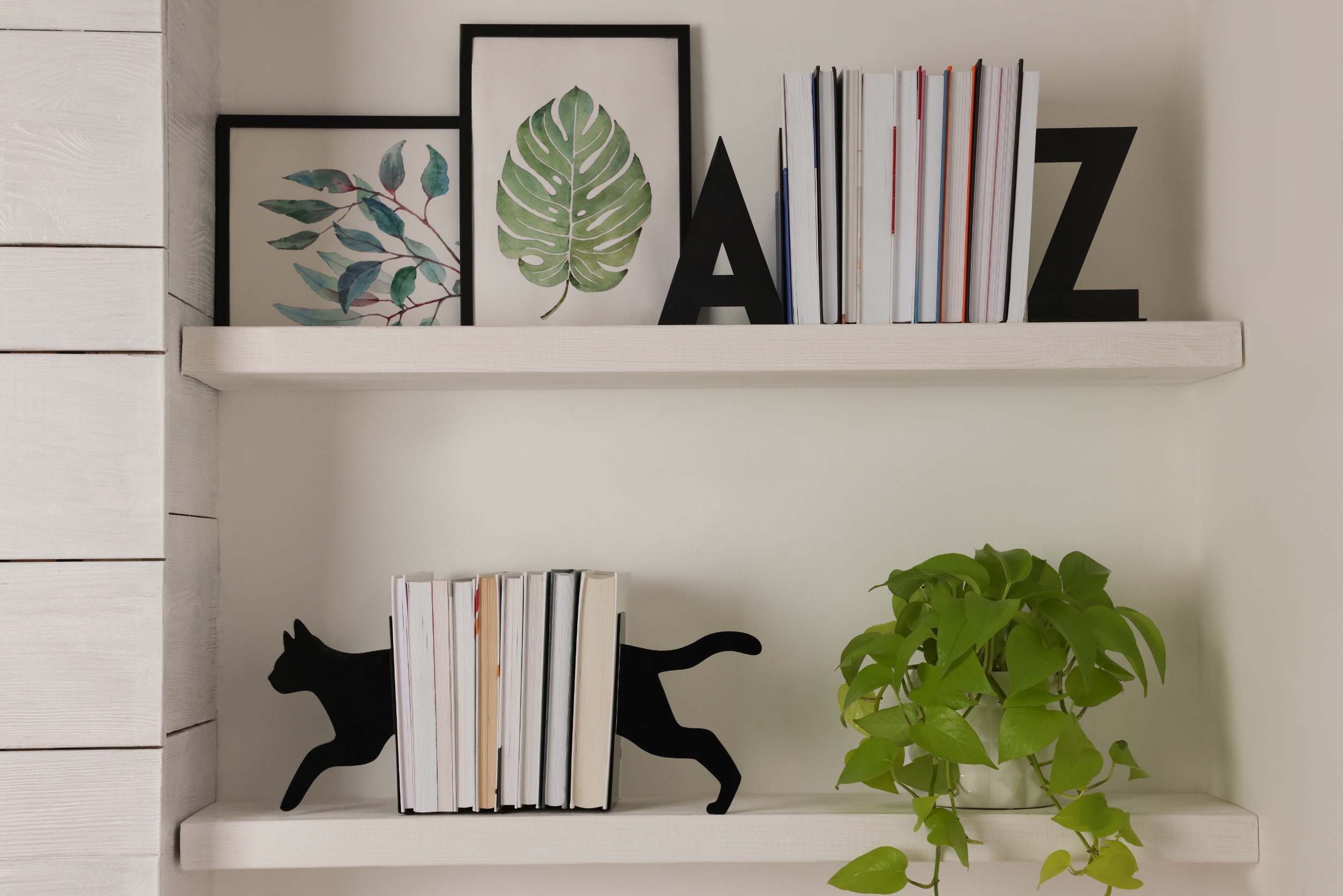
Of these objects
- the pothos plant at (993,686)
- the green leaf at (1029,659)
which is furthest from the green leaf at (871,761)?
the green leaf at (1029,659)

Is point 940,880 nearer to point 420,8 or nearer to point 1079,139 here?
point 1079,139

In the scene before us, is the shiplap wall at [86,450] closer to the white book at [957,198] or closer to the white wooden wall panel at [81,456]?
the white wooden wall panel at [81,456]

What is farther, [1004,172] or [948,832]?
[1004,172]

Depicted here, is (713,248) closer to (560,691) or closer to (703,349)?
(703,349)

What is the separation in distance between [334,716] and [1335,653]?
35.4 inches

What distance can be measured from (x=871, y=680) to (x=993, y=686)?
117mm

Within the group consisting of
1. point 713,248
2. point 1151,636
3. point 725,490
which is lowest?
point 1151,636

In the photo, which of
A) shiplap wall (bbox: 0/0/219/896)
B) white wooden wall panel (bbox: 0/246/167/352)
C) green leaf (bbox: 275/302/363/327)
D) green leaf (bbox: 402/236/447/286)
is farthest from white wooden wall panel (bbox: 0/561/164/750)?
green leaf (bbox: 402/236/447/286)

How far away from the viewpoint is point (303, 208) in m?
1.08

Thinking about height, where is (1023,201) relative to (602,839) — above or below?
above

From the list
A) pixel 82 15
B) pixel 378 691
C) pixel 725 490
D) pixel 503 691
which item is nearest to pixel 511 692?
pixel 503 691

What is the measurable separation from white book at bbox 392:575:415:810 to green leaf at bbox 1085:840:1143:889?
0.63 meters

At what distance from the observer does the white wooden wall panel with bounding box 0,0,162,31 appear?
35.7 inches

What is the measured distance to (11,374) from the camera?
2.95 feet
